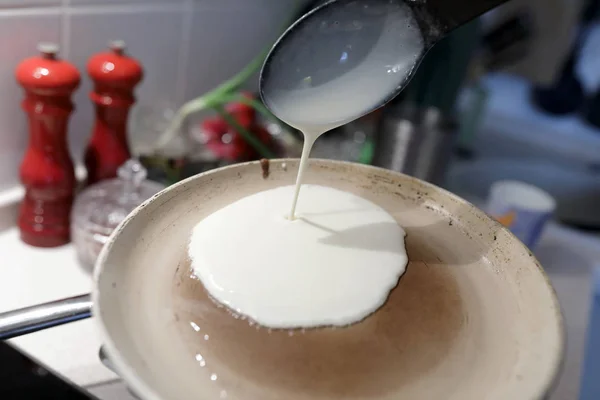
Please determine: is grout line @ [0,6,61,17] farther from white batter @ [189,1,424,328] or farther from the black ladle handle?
the black ladle handle

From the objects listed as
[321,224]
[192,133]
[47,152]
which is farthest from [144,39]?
[321,224]

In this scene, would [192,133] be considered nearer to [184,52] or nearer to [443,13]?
[184,52]

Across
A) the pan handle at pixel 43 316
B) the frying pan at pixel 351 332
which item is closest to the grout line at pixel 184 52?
the frying pan at pixel 351 332

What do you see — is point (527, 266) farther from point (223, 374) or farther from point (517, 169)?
point (517, 169)

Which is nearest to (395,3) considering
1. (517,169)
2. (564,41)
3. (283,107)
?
(283,107)

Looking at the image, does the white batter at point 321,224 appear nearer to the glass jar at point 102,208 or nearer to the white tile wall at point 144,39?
the glass jar at point 102,208

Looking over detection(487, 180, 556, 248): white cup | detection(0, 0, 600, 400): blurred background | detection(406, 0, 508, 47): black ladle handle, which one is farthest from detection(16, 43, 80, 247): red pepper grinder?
detection(487, 180, 556, 248): white cup
